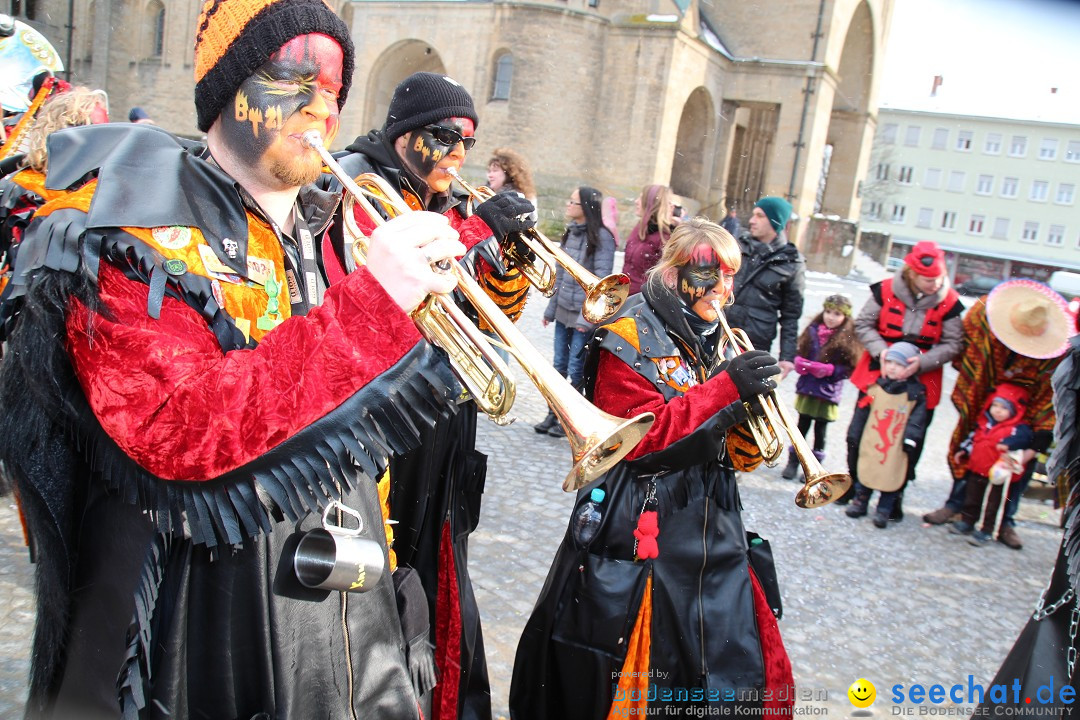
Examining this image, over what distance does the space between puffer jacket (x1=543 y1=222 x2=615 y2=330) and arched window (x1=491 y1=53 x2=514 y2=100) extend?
60.5 ft

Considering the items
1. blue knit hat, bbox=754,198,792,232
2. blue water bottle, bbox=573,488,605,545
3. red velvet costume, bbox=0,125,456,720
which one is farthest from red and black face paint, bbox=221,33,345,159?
blue knit hat, bbox=754,198,792,232

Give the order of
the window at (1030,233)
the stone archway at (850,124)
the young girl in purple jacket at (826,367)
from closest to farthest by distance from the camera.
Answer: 1. the young girl in purple jacket at (826,367)
2. the stone archway at (850,124)
3. the window at (1030,233)

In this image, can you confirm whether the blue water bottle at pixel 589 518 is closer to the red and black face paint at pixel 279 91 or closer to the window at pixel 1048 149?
the red and black face paint at pixel 279 91

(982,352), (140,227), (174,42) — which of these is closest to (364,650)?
(140,227)

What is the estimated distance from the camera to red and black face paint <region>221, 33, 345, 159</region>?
66.7 inches

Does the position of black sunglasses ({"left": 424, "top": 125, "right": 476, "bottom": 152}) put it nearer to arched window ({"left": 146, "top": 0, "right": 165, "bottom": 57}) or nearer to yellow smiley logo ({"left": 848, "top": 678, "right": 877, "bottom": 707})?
yellow smiley logo ({"left": 848, "top": 678, "right": 877, "bottom": 707})

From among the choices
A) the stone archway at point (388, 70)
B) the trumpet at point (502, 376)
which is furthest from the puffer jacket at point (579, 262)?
the stone archway at point (388, 70)

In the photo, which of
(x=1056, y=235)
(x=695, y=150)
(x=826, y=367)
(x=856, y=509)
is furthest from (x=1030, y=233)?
(x=856, y=509)

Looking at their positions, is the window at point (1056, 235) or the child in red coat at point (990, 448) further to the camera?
the window at point (1056, 235)

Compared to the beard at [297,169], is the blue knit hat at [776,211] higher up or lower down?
higher up

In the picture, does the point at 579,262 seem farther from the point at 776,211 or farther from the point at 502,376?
the point at 502,376

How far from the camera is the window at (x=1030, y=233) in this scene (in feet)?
174

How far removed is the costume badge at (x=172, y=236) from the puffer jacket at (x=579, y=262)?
571 cm

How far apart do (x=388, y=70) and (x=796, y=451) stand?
26129mm
